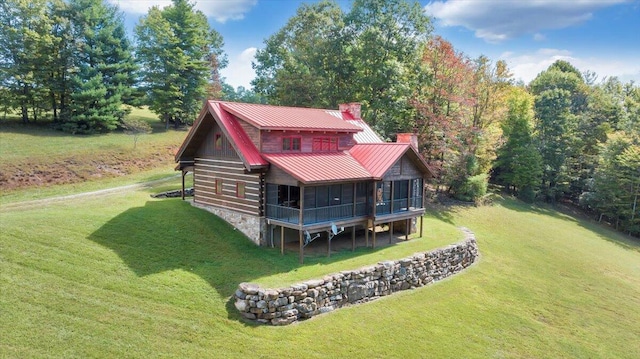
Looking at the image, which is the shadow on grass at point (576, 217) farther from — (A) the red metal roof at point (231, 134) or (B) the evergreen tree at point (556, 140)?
(A) the red metal roof at point (231, 134)

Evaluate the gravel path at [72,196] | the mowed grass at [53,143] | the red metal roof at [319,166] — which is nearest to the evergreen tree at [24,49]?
the mowed grass at [53,143]

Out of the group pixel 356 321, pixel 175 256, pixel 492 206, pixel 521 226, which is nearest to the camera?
pixel 356 321

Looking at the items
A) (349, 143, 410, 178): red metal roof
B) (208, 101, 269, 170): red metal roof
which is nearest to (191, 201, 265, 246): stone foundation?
(208, 101, 269, 170): red metal roof

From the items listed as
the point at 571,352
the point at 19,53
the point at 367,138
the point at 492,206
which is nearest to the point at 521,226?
the point at 492,206

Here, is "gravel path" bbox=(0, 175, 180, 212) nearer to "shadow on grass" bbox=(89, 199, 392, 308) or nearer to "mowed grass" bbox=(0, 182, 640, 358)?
"mowed grass" bbox=(0, 182, 640, 358)

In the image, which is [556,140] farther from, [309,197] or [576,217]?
[309,197]

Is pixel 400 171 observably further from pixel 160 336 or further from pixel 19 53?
pixel 19 53
